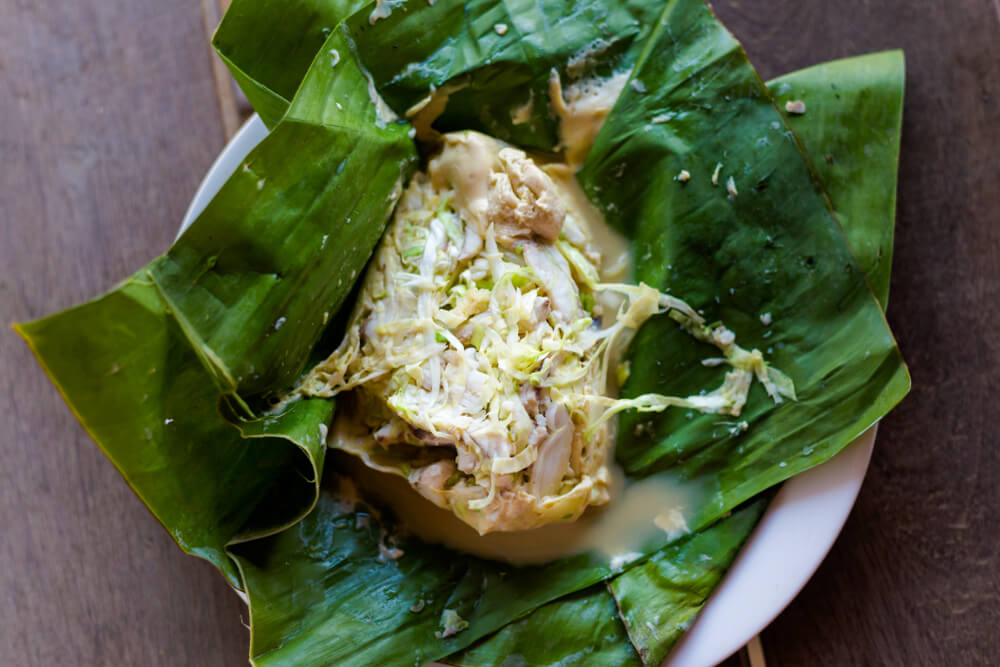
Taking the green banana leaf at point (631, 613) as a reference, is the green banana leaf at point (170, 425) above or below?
above

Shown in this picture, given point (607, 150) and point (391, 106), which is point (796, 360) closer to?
point (607, 150)

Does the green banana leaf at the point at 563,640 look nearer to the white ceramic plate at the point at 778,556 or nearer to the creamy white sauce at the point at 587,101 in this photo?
the white ceramic plate at the point at 778,556

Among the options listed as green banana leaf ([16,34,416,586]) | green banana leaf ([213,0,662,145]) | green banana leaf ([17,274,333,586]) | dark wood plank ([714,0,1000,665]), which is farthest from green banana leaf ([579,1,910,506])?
green banana leaf ([17,274,333,586])

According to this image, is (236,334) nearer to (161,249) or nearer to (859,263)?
(161,249)

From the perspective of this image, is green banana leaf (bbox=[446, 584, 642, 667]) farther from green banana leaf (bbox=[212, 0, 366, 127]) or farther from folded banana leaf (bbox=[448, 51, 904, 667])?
green banana leaf (bbox=[212, 0, 366, 127])

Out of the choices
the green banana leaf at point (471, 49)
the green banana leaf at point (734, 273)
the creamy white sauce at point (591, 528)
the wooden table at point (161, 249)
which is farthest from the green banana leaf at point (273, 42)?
the creamy white sauce at point (591, 528)
